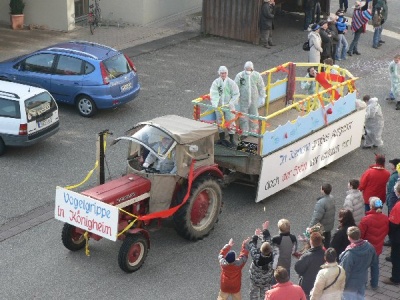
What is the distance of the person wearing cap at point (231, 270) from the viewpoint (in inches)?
417

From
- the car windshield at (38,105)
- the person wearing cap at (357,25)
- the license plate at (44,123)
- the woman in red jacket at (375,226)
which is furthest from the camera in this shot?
the person wearing cap at (357,25)

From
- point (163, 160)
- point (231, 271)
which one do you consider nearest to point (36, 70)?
point (163, 160)

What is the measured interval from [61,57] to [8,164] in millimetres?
3514

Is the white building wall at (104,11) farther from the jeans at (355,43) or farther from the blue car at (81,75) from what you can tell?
the blue car at (81,75)

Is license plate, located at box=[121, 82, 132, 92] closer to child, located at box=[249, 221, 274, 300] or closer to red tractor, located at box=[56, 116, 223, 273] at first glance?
red tractor, located at box=[56, 116, 223, 273]

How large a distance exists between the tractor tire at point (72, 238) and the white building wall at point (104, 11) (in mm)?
13080

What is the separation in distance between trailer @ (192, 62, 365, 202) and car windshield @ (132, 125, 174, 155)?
184 centimetres

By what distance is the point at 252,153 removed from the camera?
1432 centimetres

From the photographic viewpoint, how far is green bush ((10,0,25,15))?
24.3 meters

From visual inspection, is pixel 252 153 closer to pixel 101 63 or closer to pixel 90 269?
pixel 90 269

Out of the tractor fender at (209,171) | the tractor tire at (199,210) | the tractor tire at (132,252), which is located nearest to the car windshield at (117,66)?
the tractor fender at (209,171)

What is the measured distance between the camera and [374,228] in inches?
462

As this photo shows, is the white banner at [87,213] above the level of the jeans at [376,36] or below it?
above

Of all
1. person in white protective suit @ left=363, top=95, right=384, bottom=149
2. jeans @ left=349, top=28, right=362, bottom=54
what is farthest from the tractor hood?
jeans @ left=349, top=28, right=362, bottom=54
